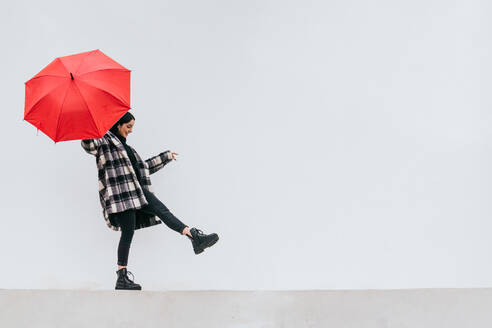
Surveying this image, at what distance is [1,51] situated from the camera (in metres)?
4.51

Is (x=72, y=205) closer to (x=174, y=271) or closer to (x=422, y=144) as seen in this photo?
(x=174, y=271)

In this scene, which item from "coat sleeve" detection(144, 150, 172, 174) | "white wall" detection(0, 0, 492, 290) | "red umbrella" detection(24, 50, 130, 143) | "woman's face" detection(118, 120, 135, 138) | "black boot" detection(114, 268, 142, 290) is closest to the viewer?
"red umbrella" detection(24, 50, 130, 143)

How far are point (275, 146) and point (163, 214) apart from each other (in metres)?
1.31

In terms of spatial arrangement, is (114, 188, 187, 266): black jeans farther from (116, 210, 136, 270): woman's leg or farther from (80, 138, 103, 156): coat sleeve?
(80, 138, 103, 156): coat sleeve

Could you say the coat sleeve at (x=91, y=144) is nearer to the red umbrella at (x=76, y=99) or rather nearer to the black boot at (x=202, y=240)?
the red umbrella at (x=76, y=99)

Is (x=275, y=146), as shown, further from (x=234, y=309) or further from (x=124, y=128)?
(x=234, y=309)

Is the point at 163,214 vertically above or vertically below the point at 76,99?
below

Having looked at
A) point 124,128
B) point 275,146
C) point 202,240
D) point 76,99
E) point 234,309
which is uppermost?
point 275,146

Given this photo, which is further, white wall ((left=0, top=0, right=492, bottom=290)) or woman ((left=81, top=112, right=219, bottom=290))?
white wall ((left=0, top=0, right=492, bottom=290))

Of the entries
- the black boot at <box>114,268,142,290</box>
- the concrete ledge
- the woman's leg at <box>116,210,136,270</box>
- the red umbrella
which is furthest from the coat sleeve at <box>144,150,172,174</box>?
the concrete ledge

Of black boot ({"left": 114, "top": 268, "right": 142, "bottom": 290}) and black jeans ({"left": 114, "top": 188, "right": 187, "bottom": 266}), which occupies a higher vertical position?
black jeans ({"left": 114, "top": 188, "right": 187, "bottom": 266})

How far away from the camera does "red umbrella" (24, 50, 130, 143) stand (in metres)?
3.29

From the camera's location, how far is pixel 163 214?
12.0ft

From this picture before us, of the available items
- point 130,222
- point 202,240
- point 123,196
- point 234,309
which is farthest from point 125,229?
point 234,309
